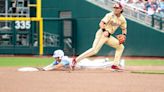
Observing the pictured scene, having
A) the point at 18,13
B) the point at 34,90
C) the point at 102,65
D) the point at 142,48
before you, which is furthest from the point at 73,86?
the point at 18,13

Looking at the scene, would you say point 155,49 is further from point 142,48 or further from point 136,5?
point 136,5

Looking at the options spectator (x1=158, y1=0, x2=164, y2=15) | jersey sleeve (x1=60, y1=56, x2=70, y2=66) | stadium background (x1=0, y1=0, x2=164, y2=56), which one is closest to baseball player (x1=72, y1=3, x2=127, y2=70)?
jersey sleeve (x1=60, y1=56, x2=70, y2=66)

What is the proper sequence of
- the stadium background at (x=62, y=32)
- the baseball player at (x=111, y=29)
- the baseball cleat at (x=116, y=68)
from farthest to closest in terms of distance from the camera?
the stadium background at (x=62, y=32) → the baseball cleat at (x=116, y=68) → the baseball player at (x=111, y=29)

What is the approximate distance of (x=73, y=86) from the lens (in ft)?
30.5

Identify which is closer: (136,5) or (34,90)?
(34,90)

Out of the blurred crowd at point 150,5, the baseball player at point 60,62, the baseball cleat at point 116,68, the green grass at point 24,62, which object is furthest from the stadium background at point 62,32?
the baseball cleat at point 116,68

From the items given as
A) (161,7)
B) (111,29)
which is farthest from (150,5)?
(111,29)

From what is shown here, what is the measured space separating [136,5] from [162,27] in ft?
5.02

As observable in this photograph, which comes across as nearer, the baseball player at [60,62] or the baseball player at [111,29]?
the baseball player at [111,29]

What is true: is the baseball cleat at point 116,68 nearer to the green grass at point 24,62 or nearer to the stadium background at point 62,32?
the green grass at point 24,62

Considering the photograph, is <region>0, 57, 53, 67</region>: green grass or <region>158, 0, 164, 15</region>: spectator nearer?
<region>0, 57, 53, 67</region>: green grass

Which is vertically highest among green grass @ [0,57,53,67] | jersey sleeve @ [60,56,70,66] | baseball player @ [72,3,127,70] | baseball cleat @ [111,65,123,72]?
baseball player @ [72,3,127,70]

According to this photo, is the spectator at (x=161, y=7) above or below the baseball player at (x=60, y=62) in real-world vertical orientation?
above

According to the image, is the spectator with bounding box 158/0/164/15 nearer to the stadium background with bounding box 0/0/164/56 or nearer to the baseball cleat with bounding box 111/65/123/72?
the stadium background with bounding box 0/0/164/56
